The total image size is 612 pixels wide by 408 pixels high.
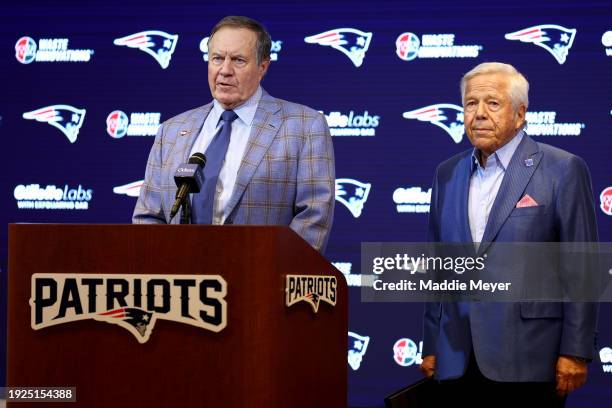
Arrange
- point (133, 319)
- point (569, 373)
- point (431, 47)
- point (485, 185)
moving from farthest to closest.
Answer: point (431, 47), point (485, 185), point (569, 373), point (133, 319)

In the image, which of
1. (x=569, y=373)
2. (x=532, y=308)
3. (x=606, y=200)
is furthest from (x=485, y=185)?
(x=606, y=200)

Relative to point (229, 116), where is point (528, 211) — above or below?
below

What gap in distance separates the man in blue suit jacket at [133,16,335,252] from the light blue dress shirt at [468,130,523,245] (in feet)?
1.63

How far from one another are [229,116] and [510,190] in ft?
3.29

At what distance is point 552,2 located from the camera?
506cm

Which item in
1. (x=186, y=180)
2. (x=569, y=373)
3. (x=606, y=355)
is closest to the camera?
(x=186, y=180)

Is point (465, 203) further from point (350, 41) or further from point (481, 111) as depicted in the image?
point (350, 41)

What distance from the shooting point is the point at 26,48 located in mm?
5520

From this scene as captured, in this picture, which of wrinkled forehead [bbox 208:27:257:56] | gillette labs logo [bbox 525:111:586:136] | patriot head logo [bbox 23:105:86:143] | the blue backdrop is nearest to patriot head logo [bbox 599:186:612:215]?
the blue backdrop

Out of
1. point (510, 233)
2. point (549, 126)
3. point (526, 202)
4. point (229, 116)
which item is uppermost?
point (549, 126)

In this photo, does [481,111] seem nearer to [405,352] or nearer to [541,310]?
[541,310]

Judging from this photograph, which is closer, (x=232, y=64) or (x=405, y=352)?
(x=232, y=64)

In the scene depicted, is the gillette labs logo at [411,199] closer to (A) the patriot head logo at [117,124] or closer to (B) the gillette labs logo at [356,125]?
(B) the gillette labs logo at [356,125]

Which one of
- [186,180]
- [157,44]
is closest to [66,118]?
[157,44]
